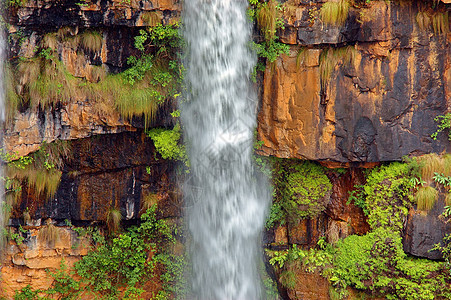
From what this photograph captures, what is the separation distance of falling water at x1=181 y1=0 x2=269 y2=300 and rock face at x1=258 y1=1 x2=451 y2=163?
2.39 ft

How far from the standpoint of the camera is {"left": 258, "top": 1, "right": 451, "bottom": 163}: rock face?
6.06 metres

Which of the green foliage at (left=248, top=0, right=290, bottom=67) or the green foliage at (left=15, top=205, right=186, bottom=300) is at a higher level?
the green foliage at (left=248, top=0, right=290, bottom=67)

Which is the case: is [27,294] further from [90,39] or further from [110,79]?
[90,39]

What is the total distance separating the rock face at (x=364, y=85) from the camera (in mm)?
6062

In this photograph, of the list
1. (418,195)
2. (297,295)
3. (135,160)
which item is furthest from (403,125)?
(135,160)

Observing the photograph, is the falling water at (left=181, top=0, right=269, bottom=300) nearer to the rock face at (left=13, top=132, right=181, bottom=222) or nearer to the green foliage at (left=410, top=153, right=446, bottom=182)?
the rock face at (left=13, top=132, right=181, bottom=222)

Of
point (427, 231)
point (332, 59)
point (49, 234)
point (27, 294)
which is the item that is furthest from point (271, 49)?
point (27, 294)

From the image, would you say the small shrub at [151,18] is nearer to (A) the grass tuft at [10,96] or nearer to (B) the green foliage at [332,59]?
(A) the grass tuft at [10,96]

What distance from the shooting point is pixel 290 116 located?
6.51 m

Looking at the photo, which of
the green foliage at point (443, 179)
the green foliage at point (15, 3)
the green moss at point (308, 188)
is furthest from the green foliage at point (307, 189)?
the green foliage at point (15, 3)

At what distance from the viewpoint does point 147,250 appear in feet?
23.5

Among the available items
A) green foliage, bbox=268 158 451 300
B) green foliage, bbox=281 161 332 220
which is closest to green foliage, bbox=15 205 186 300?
green foliage, bbox=268 158 451 300

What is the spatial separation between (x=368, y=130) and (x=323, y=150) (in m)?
0.75

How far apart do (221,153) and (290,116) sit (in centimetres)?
132
